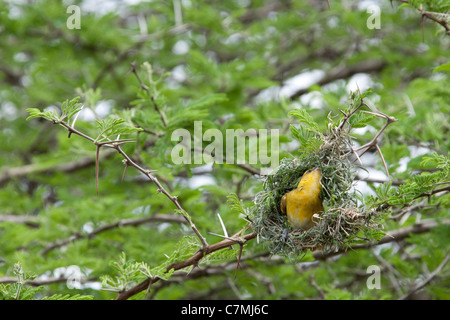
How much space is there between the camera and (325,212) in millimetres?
2334

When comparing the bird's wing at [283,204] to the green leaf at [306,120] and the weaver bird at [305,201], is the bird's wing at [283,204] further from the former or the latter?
the green leaf at [306,120]

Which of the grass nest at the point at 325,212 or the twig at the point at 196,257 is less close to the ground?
the grass nest at the point at 325,212

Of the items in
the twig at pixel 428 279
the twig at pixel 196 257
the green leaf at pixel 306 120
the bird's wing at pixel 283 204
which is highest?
the green leaf at pixel 306 120

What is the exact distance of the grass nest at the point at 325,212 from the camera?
228 cm

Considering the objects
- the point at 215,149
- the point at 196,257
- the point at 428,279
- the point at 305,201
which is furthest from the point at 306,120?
the point at 428,279

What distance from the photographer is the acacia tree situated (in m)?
2.54

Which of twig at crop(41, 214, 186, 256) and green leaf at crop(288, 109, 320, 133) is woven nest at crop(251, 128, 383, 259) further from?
twig at crop(41, 214, 186, 256)

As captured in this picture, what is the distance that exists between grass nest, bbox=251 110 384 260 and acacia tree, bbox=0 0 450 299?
0.07ft

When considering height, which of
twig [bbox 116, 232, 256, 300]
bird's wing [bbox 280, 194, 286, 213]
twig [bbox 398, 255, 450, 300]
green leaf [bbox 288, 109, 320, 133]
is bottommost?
twig [bbox 398, 255, 450, 300]

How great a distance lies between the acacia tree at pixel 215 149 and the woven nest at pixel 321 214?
0.07 feet

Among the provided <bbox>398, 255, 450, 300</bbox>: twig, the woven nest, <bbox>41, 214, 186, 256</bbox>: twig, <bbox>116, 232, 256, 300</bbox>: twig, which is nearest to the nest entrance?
the woven nest

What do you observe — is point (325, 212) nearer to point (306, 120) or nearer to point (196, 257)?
point (306, 120)

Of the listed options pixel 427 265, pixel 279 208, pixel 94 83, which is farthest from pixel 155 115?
pixel 94 83

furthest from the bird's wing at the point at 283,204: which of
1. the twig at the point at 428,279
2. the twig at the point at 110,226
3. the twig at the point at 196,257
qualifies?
the twig at the point at 110,226
